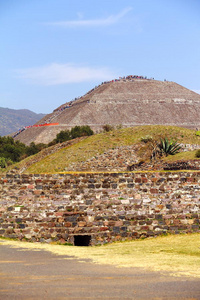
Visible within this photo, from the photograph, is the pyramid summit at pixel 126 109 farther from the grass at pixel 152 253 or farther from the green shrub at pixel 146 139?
the grass at pixel 152 253

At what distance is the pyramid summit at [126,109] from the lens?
133000mm

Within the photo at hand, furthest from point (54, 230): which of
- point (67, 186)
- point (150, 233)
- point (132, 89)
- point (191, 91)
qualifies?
point (191, 91)

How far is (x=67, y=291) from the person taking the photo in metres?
7.74

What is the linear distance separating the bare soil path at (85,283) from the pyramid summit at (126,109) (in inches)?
4408

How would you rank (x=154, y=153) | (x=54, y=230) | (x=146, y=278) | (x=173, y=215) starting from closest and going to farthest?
(x=146, y=278) < (x=54, y=230) < (x=173, y=215) < (x=154, y=153)

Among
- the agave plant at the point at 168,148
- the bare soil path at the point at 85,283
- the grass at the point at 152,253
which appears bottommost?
the grass at the point at 152,253

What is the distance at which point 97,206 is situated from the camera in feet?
53.1

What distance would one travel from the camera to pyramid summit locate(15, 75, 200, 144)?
133 meters

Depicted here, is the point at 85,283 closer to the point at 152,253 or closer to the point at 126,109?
the point at 152,253

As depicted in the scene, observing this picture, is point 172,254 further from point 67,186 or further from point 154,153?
point 154,153

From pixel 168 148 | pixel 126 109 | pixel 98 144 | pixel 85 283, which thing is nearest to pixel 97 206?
pixel 85 283

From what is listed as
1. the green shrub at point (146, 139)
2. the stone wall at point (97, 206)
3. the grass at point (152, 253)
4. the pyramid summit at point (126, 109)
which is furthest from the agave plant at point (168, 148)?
the pyramid summit at point (126, 109)

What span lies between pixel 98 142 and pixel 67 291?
1956 inches

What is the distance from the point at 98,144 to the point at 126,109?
8777 centimetres
